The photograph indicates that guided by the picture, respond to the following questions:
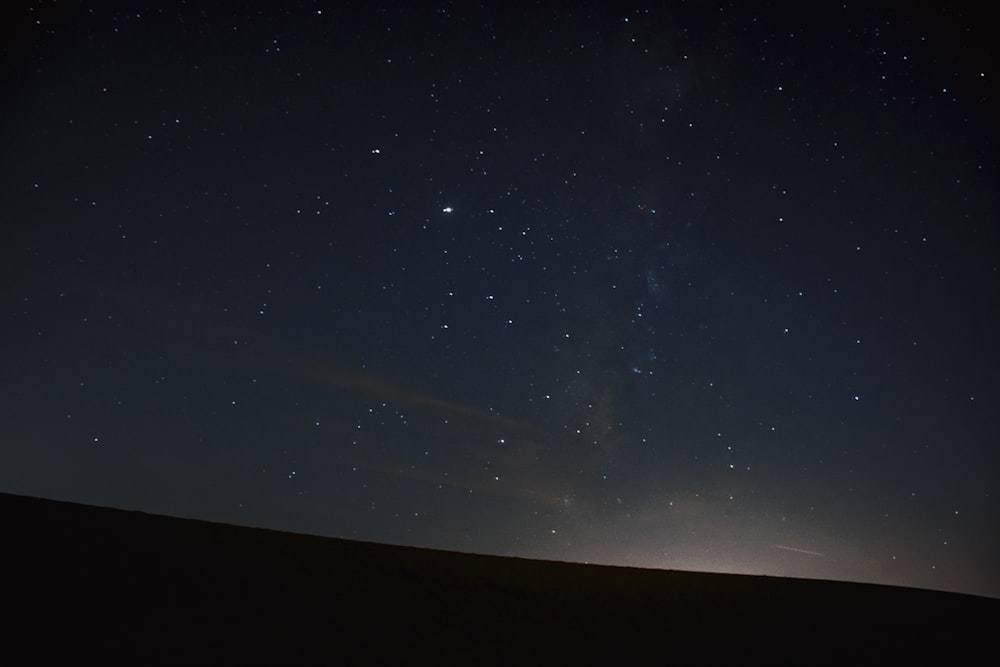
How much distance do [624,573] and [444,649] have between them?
5.58m

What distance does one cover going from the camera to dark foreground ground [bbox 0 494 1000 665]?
6.50m

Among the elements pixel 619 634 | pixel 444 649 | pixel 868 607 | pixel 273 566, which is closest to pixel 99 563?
pixel 273 566

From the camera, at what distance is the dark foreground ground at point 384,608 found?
6496 millimetres

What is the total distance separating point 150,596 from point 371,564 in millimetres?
3290

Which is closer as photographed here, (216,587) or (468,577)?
(216,587)

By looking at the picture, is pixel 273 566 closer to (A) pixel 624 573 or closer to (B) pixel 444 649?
(B) pixel 444 649

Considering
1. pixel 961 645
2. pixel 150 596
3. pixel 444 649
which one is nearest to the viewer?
pixel 444 649

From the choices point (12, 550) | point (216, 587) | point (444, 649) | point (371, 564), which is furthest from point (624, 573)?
point (12, 550)

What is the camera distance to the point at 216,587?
8.03 metres

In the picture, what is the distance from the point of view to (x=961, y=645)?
856 cm

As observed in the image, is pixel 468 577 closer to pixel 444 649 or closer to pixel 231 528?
pixel 444 649

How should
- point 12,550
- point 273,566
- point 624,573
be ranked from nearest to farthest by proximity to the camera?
point 12,550 < point 273,566 < point 624,573

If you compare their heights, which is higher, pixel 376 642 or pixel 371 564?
pixel 371 564

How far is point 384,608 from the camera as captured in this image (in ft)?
26.5
